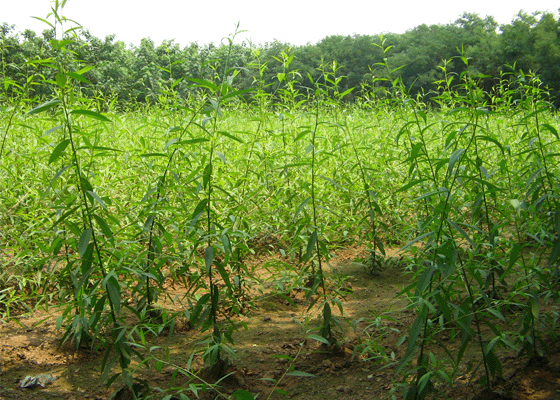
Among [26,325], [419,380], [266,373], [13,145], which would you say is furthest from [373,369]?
[13,145]

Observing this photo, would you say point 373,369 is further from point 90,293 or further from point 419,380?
point 90,293

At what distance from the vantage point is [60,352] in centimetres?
236

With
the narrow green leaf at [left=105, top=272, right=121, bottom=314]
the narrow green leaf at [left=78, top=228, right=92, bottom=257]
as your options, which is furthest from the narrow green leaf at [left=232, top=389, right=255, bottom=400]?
the narrow green leaf at [left=78, top=228, right=92, bottom=257]

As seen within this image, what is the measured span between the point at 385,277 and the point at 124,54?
29.0m

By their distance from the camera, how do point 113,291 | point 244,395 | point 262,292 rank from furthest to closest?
1. point 262,292
2. point 113,291
3. point 244,395

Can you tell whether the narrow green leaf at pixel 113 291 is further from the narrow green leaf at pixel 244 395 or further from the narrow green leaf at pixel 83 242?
the narrow green leaf at pixel 244 395

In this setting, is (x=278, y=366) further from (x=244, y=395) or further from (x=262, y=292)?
(x=244, y=395)

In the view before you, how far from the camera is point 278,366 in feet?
7.38

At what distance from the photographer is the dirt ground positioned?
1.78 m

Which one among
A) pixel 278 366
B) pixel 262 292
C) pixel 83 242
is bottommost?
pixel 278 366

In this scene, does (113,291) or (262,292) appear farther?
(262,292)

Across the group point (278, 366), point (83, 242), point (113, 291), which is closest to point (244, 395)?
point (113, 291)

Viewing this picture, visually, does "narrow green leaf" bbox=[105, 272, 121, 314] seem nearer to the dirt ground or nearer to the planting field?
the planting field

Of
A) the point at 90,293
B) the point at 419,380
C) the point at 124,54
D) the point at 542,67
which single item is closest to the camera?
the point at 419,380
